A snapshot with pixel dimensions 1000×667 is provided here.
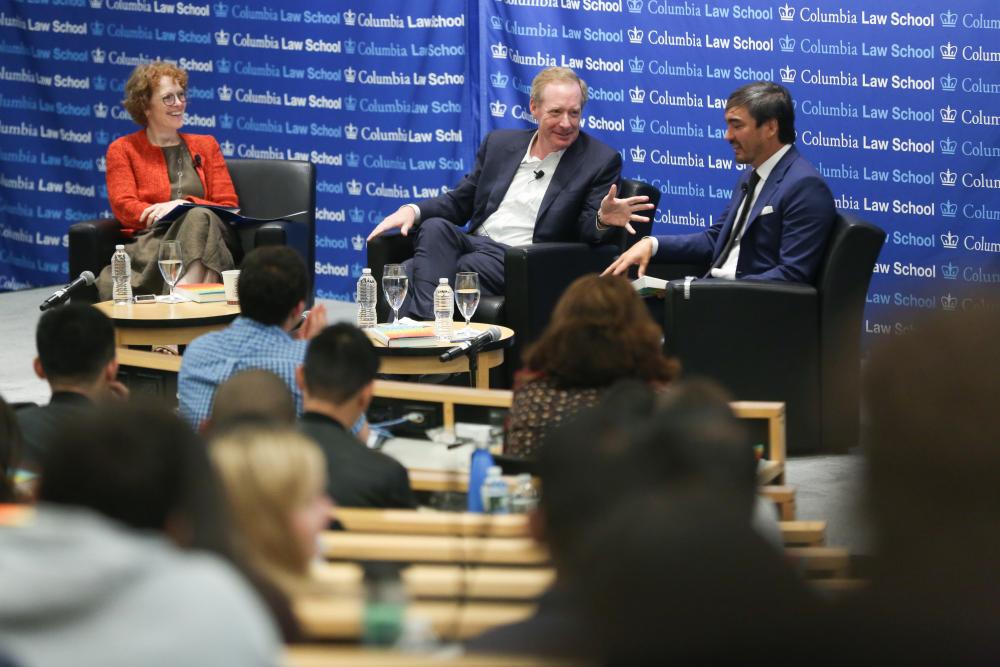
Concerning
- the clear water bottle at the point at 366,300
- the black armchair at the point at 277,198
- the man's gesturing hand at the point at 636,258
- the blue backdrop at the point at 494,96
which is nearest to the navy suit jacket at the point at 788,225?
the man's gesturing hand at the point at 636,258

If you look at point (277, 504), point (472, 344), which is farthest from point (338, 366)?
point (472, 344)

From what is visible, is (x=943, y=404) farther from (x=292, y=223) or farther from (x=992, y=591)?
(x=292, y=223)

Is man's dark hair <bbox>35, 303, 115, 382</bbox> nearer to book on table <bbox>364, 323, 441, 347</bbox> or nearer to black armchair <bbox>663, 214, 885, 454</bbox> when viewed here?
book on table <bbox>364, 323, 441, 347</bbox>

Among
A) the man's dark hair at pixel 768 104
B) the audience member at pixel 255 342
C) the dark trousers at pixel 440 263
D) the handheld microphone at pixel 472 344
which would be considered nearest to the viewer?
the audience member at pixel 255 342

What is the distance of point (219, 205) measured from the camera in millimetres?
6180

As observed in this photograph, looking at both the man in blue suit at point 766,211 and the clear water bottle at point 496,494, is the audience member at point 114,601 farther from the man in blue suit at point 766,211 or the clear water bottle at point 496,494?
the man in blue suit at point 766,211

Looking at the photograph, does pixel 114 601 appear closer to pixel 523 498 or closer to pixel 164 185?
pixel 523 498

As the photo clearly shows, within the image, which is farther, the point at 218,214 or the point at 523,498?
the point at 218,214

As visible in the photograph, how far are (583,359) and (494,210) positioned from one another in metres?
3.00

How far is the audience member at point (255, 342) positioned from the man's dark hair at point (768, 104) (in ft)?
6.90

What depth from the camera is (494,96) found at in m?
6.91

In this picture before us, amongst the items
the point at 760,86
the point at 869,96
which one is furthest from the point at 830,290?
the point at 869,96

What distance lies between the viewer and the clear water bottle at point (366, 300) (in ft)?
16.6

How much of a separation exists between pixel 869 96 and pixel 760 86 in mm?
1117
